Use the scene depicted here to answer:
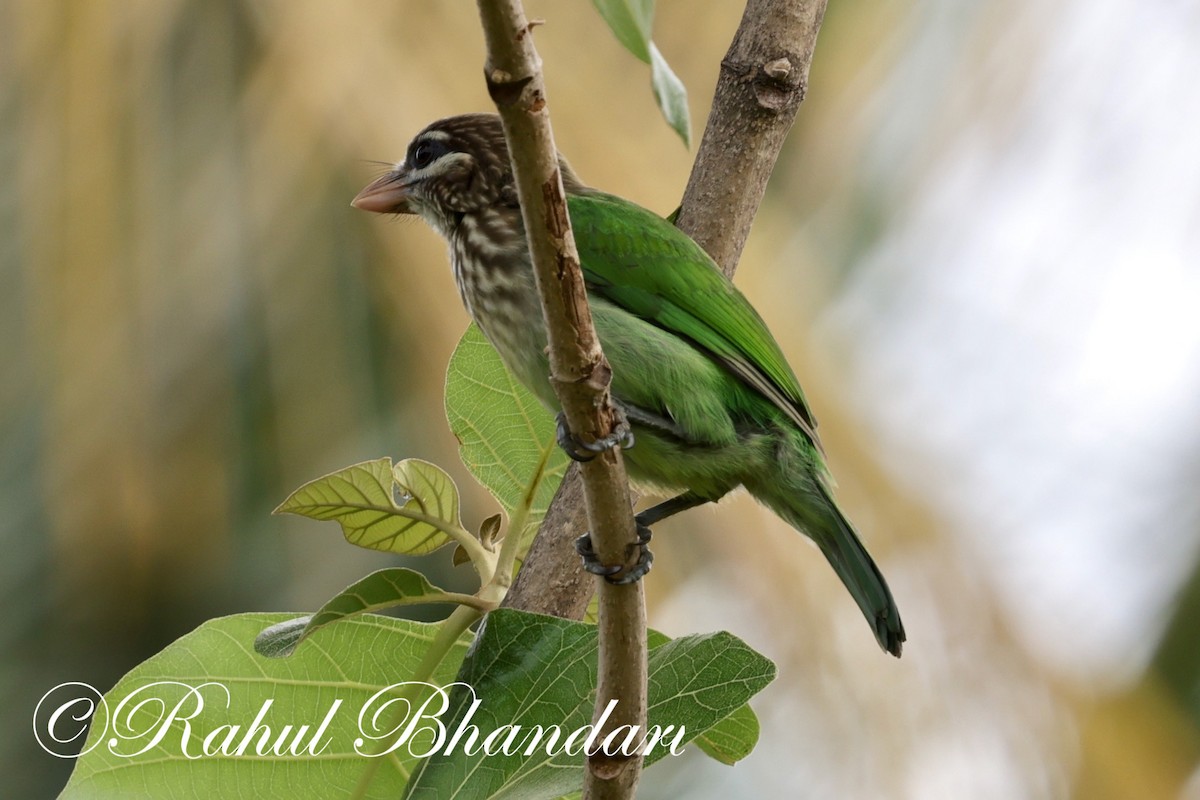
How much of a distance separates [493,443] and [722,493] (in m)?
0.40

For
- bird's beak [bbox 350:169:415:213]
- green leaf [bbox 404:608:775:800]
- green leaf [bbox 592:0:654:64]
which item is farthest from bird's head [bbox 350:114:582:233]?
green leaf [bbox 592:0:654:64]

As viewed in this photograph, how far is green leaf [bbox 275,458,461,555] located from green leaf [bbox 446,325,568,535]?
0.20 metres

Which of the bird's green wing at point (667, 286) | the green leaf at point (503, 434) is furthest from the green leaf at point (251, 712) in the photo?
the bird's green wing at point (667, 286)

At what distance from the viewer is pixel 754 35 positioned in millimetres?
1926

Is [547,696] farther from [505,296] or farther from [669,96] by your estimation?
[669,96]

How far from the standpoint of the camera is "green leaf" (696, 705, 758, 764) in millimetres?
1774

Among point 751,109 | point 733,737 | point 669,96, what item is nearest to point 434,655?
point 733,737

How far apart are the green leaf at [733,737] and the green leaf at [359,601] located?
18.0 inches

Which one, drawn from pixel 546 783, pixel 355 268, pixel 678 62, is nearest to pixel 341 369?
pixel 355 268

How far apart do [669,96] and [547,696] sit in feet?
3.26

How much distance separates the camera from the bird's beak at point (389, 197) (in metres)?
2.44

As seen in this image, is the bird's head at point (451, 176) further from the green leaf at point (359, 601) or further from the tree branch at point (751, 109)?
the green leaf at point (359, 601)

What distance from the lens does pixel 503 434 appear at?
1979 millimetres

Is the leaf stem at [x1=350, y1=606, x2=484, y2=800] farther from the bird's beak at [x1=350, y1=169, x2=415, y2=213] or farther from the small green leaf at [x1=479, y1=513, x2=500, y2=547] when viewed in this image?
the bird's beak at [x1=350, y1=169, x2=415, y2=213]
